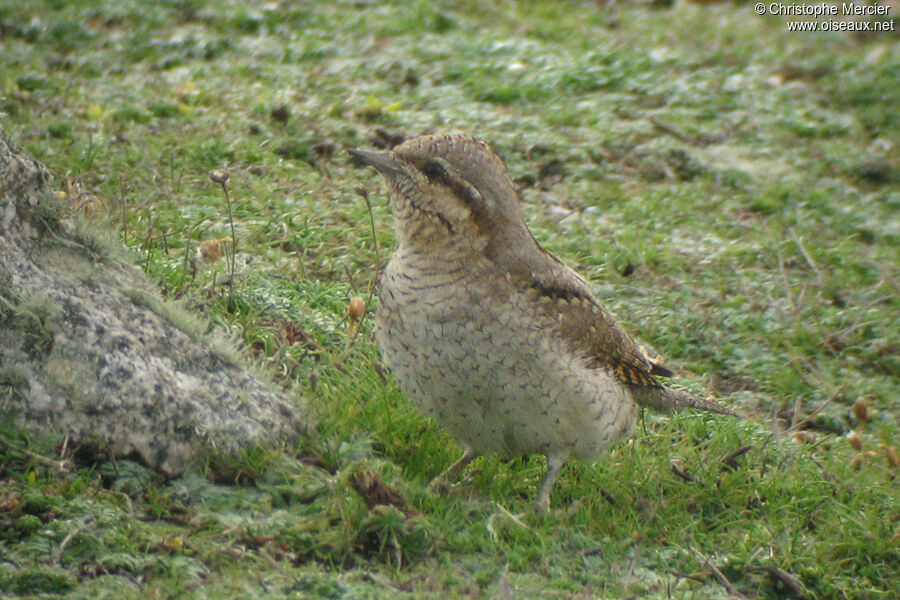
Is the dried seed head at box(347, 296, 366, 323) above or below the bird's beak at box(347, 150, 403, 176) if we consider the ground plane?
below

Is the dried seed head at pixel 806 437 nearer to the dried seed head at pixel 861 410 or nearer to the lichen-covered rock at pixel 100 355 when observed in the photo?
the dried seed head at pixel 861 410

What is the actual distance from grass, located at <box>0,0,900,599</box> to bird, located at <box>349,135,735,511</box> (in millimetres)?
310

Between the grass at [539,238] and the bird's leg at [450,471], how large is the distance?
0.26ft

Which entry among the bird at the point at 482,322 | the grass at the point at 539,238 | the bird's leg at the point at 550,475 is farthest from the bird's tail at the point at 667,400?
the bird's leg at the point at 550,475

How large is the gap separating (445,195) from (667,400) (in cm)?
146

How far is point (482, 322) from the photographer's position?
3729 mm

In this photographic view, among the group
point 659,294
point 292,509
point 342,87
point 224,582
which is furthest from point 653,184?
point 224,582

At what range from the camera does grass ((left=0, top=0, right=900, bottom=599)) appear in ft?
11.1

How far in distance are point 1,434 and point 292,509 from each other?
0.96m

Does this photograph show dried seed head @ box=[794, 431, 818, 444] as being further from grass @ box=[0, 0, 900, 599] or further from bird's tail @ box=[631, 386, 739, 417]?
bird's tail @ box=[631, 386, 739, 417]

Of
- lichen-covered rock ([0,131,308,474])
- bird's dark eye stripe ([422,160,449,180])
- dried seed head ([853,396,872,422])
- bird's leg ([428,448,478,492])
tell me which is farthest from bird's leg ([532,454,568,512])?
dried seed head ([853,396,872,422])

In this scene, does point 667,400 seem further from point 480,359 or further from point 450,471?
point 480,359

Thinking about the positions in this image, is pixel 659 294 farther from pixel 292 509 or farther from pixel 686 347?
pixel 292 509

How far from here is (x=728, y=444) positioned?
4.71 meters
